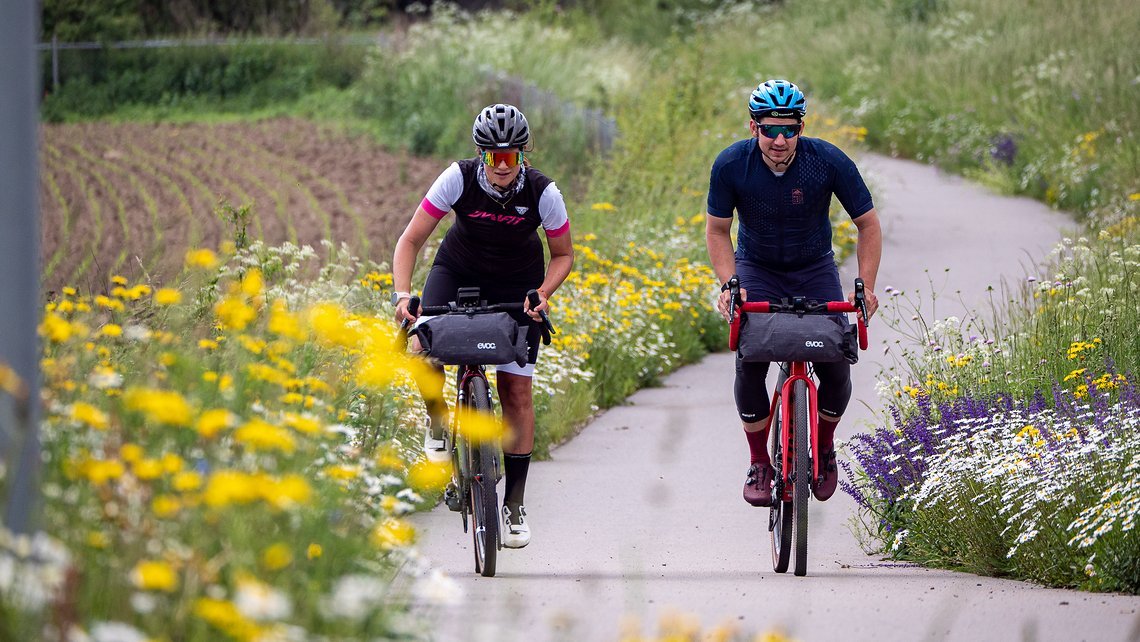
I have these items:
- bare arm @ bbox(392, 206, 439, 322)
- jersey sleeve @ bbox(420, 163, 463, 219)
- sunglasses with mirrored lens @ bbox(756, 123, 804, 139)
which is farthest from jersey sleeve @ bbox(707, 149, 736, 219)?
bare arm @ bbox(392, 206, 439, 322)

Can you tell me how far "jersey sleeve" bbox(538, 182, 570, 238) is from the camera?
19.9 ft

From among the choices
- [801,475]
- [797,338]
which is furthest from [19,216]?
[801,475]

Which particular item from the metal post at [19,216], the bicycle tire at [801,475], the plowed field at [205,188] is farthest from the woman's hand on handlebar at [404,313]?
the plowed field at [205,188]

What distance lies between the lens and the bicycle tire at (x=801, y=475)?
232 inches

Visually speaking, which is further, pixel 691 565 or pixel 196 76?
pixel 196 76

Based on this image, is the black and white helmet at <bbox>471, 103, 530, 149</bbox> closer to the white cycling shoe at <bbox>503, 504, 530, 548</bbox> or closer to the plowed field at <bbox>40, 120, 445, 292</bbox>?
the white cycling shoe at <bbox>503, 504, 530, 548</bbox>

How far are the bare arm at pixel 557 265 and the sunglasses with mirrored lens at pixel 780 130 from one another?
932 mm

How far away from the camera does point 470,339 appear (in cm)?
576

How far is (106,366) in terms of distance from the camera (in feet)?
16.0

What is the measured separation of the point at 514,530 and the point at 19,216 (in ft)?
10.9

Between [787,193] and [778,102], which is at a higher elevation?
[778,102]

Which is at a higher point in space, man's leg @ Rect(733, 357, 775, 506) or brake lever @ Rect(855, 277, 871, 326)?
brake lever @ Rect(855, 277, 871, 326)

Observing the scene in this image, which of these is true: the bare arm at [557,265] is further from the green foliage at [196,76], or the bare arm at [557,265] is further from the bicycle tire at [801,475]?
the green foliage at [196,76]

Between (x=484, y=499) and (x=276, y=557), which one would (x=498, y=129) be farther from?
(x=276, y=557)
